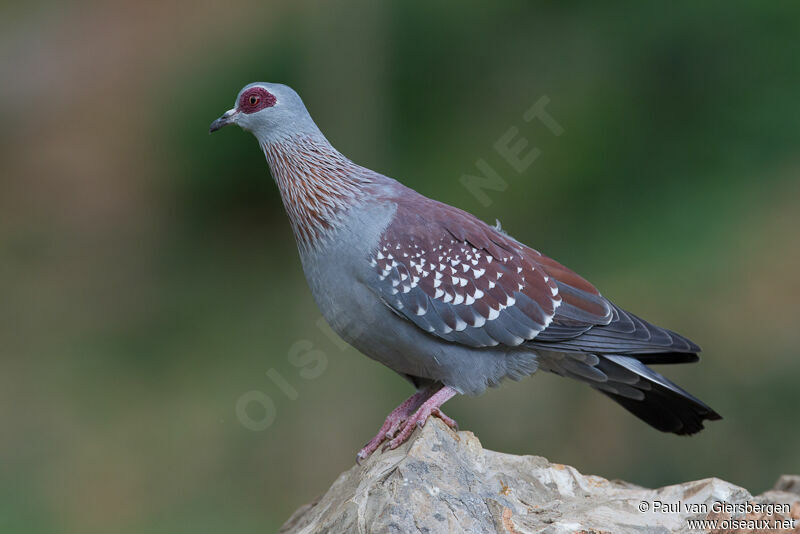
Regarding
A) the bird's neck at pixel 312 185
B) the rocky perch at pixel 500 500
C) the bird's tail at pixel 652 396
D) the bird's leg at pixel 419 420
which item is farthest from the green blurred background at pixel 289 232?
the bird's neck at pixel 312 185

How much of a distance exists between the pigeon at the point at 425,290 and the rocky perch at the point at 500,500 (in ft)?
1.01

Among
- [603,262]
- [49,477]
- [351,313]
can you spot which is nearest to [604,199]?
[603,262]

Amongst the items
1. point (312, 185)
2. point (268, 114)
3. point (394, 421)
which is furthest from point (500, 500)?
point (268, 114)

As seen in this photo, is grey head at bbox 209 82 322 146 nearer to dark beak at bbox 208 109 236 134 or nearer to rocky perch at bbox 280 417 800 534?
dark beak at bbox 208 109 236 134

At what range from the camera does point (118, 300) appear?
34.9 feet

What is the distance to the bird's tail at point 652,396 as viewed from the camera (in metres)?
4.80

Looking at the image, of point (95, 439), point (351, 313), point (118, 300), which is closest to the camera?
point (351, 313)

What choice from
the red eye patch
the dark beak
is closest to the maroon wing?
the red eye patch

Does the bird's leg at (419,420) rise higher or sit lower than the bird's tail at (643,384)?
lower

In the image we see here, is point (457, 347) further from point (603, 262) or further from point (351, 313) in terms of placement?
point (603, 262)

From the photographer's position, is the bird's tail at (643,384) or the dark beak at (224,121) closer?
the dark beak at (224,121)

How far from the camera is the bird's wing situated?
4441 millimetres

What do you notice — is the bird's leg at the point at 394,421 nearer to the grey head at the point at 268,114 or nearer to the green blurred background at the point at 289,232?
the grey head at the point at 268,114

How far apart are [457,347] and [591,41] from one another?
6210 mm
